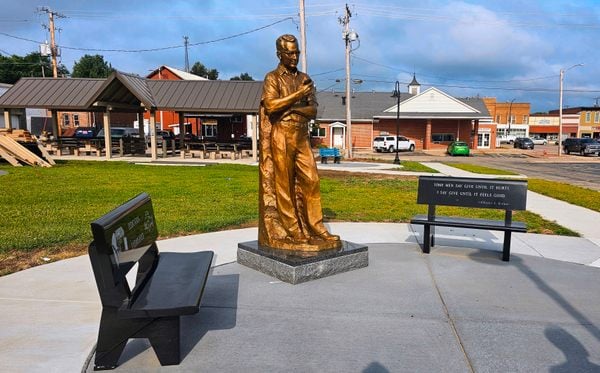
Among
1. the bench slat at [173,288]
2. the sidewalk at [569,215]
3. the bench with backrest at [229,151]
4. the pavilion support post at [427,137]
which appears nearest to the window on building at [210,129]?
the bench with backrest at [229,151]

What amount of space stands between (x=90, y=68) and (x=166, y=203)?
3548 inches

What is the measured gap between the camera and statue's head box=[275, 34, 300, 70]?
5.23 metres

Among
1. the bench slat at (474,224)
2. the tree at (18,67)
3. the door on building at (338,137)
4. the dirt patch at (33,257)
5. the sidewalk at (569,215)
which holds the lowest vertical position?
the sidewalk at (569,215)

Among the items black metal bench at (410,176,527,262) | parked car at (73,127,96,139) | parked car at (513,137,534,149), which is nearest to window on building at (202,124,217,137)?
parked car at (73,127,96,139)

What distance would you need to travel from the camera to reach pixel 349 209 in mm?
10172

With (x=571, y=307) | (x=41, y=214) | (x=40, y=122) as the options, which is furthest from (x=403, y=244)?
(x=40, y=122)

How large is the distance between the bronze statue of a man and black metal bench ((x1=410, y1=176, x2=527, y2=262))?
169cm

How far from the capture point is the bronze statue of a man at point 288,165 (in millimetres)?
5250

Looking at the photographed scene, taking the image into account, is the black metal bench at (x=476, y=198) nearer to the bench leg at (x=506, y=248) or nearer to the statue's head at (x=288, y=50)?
the bench leg at (x=506, y=248)

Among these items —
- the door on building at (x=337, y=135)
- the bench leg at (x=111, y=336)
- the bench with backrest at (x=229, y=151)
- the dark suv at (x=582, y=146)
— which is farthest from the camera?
the door on building at (x=337, y=135)

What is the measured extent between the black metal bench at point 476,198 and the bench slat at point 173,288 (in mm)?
3253

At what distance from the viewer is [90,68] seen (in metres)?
89.4

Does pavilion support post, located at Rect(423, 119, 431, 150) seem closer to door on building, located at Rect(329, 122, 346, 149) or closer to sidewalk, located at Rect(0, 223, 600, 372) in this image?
door on building, located at Rect(329, 122, 346, 149)

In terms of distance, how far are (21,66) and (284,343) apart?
9054cm
